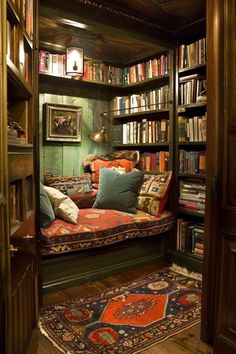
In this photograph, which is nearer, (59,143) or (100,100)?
(59,143)

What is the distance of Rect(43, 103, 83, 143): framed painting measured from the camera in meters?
3.38

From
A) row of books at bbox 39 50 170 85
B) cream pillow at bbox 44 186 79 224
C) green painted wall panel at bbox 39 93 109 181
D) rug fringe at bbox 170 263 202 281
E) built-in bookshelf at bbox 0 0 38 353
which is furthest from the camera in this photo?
green painted wall panel at bbox 39 93 109 181

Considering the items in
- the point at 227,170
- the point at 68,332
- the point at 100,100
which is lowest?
the point at 68,332

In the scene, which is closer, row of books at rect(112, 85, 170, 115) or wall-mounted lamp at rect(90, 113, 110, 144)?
row of books at rect(112, 85, 170, 115)

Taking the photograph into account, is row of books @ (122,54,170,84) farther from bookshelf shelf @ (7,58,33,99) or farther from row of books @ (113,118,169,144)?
bookshelf shelf @ (7,58,33,99)

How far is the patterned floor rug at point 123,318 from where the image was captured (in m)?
1.84

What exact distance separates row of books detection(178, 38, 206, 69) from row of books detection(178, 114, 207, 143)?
0.52 m

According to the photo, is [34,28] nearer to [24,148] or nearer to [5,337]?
[24,148]

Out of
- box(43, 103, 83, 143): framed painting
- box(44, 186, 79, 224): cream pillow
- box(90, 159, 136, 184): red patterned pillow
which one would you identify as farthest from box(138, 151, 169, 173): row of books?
box(44, 186, 79, 224): cream pillow

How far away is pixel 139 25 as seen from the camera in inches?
114

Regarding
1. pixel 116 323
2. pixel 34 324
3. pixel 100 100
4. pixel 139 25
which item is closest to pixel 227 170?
pixel 116 323

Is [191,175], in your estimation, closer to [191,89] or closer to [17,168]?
[191,89]

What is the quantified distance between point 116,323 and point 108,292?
47 cm

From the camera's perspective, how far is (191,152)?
3049 millimetres
